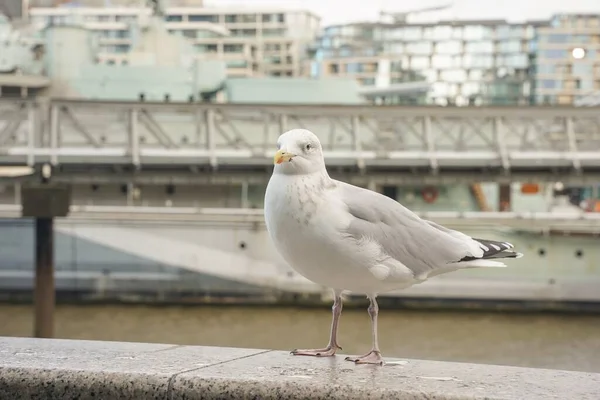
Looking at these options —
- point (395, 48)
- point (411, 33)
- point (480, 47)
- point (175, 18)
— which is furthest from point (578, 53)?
point (175, 18)

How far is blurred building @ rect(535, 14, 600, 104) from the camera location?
94.1 metres

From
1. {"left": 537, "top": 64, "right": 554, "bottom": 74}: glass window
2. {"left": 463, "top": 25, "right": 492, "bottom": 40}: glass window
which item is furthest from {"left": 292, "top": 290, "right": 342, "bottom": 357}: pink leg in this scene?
{"left": 463, "top": 25, "right": 492, "bottom": 40}: glass window

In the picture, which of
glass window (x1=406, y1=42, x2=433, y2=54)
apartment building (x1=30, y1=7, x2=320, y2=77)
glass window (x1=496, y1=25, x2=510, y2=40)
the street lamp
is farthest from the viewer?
glass window (x1=406, y1=42, x2=433, y2=54)

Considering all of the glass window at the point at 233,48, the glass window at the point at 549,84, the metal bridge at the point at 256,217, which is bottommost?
the metal bridge at the point at 256,217

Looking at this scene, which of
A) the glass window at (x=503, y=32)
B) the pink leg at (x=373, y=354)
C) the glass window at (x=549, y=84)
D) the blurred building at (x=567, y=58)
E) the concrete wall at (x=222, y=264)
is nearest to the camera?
the pink leg at (x=373, y=354)

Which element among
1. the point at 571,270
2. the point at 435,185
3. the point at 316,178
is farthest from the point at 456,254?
the point at 435,185

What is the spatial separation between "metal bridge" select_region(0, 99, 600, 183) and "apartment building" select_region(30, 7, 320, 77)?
132 feet

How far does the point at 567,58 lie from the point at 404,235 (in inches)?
3769

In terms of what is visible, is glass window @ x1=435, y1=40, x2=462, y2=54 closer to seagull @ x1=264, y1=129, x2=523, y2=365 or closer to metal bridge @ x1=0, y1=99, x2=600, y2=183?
metal bridge @ x1=0, y1=99, x2=600, y2=183

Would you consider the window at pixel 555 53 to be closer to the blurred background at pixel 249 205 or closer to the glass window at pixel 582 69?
the glass window at pixel 582 69

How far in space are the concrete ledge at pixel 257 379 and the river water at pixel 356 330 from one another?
11723mm

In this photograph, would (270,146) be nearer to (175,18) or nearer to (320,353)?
(320,353)

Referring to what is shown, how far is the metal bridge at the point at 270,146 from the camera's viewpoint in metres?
22.4

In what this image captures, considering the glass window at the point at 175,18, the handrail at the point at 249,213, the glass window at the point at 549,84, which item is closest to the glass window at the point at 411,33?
the glass window at the point at 549,84
